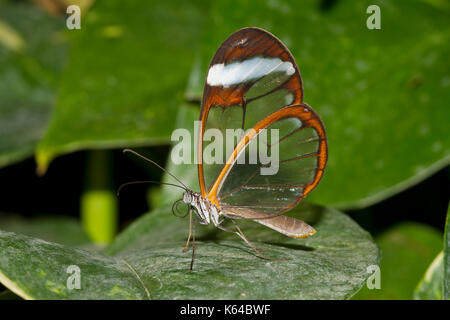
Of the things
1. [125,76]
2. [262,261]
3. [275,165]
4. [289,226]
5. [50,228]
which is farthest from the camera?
[50,228]

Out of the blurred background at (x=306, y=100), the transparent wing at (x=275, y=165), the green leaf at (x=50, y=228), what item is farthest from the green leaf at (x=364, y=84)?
the green leaf at (x=50, y=228)

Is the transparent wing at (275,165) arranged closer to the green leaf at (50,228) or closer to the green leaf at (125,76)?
the green leaf at (125,76)

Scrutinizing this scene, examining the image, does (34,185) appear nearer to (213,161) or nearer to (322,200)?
(213,161)

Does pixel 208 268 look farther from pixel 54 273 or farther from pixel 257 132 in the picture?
pixel 257 132

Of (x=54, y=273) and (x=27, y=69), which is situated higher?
(x=27, y=69)

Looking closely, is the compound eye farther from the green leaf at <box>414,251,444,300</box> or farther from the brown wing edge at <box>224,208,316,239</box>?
the green leaf at <box>414,251,444,300</box>

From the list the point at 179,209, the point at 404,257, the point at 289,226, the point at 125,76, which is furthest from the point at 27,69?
the point at 404,257

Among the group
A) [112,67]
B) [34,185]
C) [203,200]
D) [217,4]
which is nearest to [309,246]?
[203,200]
